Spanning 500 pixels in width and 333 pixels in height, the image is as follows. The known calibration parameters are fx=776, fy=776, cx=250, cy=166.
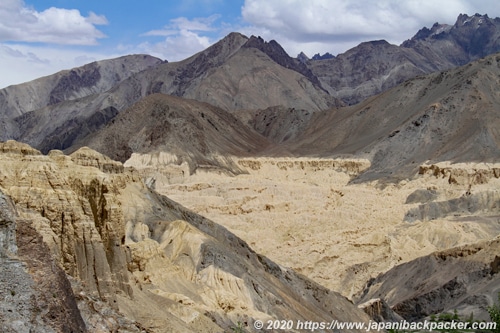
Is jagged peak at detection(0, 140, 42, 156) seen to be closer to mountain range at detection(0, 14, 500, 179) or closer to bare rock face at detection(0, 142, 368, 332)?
bare rock face at detection(0, 142, 368, 332)

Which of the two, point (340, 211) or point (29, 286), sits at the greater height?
point (29, 286)

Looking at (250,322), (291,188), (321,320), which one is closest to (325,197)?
(291,188)

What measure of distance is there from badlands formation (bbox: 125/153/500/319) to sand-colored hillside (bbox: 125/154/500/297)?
9cm

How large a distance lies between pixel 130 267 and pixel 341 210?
47.6 metres

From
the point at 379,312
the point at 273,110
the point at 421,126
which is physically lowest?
the point at 379,312

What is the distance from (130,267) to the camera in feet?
81.5

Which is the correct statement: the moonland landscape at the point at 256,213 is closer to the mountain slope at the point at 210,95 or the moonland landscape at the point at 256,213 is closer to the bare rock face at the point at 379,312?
the bare rock face at the point at 379,312

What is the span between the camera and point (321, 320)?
1216 inches

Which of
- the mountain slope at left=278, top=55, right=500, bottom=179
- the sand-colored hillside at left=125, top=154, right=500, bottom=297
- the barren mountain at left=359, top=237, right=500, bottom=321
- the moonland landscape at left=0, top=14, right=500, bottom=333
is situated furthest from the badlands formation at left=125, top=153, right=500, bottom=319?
the mountain slope at left=278, top=55, right=500, bottom=179

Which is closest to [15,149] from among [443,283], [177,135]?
[443,283]

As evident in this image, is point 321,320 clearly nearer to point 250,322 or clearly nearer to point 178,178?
point 250,322

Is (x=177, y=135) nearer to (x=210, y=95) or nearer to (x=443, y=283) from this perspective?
(x=210, y=95)

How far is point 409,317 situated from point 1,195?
31374 millimetres

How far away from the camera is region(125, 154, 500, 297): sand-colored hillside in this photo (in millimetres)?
54469
